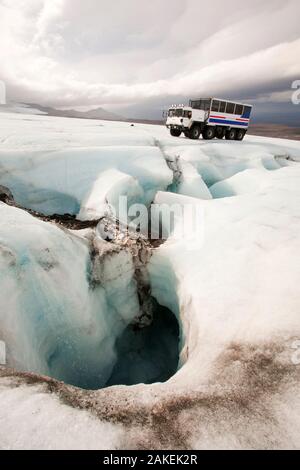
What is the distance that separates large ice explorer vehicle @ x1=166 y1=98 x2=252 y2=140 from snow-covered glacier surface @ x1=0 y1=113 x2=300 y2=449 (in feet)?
28.5

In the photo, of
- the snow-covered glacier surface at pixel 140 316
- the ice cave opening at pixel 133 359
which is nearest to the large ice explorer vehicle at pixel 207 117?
the snow-covered glacier surface at pixel 140 316

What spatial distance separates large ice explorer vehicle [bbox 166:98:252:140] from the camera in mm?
15148

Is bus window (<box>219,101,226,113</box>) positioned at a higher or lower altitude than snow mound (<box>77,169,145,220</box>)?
higher

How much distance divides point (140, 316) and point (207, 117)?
13.4 m

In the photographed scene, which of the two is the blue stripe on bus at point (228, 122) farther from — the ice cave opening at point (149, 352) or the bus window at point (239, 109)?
the ice cave opening at point (149, 352)

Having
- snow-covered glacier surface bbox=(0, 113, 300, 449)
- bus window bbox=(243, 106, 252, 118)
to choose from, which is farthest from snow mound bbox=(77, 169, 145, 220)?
bus window bbox=(243, 106, 252, 118)

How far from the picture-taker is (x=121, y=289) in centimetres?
494

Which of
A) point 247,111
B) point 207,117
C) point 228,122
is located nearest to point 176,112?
point 207,117

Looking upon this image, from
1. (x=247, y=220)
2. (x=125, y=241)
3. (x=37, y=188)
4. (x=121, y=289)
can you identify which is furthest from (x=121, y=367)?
(x=37, y=188)

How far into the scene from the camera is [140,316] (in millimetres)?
5289

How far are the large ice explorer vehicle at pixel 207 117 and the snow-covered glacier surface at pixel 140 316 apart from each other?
8690 mm

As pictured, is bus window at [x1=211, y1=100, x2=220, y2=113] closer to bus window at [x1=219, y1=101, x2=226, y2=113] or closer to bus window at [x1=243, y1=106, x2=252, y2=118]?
bus window at [x1=219, y1=101, x2=226, y2=113]

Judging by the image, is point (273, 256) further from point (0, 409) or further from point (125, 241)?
point (0, 409)

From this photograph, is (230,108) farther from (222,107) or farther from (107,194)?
(107,194)
